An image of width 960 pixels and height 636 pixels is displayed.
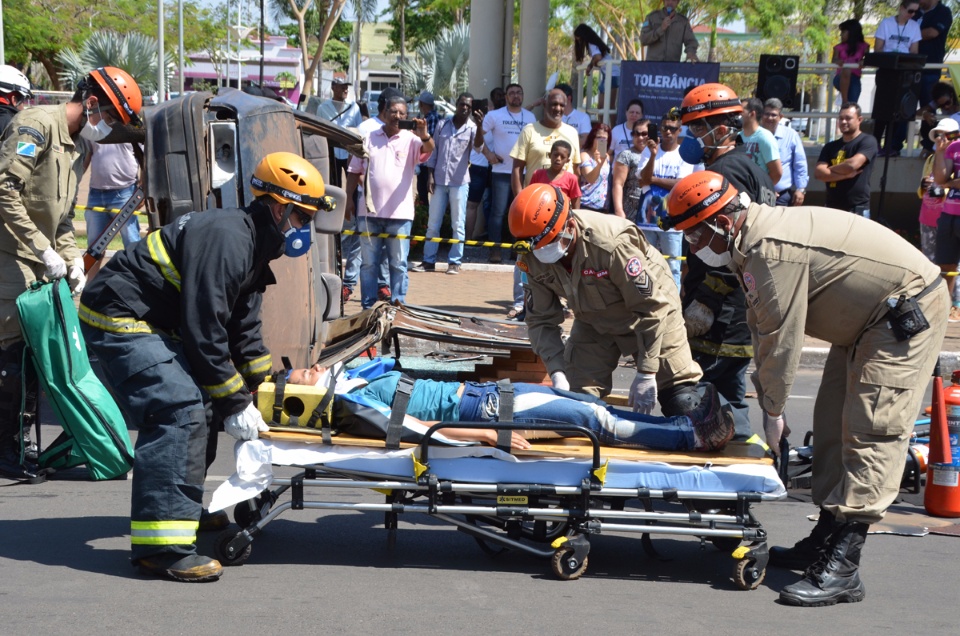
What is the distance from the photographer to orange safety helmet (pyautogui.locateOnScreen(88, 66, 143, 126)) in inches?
243

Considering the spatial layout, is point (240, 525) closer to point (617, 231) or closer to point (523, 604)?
point (523, 604)

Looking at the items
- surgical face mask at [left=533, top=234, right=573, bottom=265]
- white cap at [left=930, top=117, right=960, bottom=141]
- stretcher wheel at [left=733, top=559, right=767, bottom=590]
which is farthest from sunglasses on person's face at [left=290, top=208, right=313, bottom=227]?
white cap at [left=930, top=117, right=960, bottom=141]

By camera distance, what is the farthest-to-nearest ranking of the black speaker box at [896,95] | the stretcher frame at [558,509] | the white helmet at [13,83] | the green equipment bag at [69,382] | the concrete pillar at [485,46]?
the concrete pillar at [485,46] < the black speaker box at [896,95] < the white helmet at [13,83] < the green equipment bag at [69,382] < the stretcher frame at [558,509]

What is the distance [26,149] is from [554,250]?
299cm

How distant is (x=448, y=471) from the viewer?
4.66 m

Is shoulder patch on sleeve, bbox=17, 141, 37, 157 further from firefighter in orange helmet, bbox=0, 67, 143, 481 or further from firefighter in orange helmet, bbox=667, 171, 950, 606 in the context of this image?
firefighter in orange helmet, bbox=667, 171, 950, 606

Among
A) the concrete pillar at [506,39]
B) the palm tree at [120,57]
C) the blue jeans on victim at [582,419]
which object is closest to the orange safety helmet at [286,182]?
the blue jeans on victim at [582,419]

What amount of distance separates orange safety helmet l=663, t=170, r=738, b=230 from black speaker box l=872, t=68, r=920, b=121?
872cm

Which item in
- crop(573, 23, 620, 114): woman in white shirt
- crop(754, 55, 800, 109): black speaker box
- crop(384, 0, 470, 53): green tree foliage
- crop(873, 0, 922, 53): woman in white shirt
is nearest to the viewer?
crop(754, 55, 800, 109): black speaker box

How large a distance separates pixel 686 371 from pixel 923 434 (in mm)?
1680

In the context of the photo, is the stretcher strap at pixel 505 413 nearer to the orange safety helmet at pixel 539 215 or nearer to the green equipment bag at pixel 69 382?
the orange safety helmet at pixel 539 215

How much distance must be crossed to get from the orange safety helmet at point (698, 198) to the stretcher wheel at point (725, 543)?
1443mm

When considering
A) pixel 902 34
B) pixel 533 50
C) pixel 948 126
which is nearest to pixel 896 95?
pixel 948 126

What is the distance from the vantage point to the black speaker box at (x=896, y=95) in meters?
12.3
